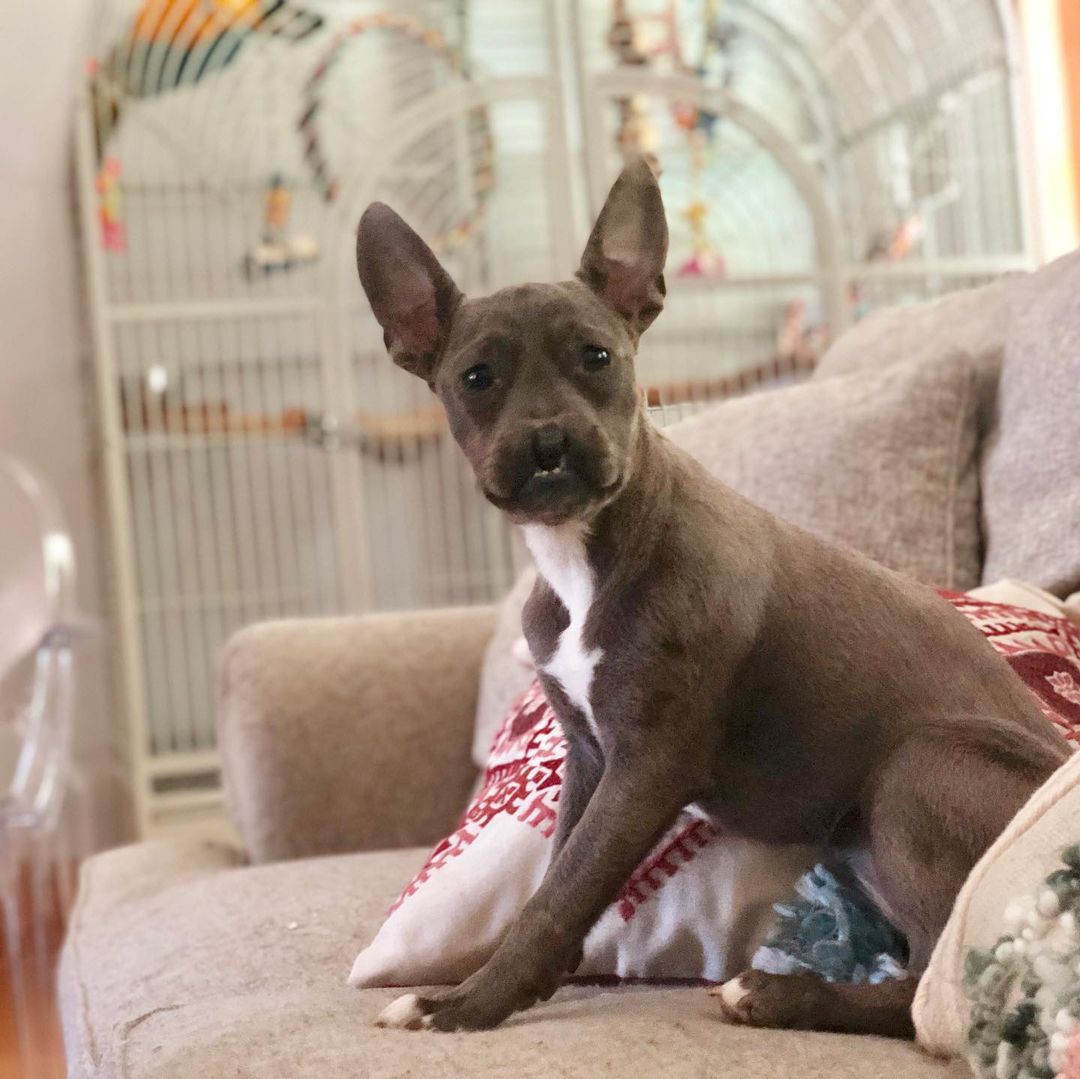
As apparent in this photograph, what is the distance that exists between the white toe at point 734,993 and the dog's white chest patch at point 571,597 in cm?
21

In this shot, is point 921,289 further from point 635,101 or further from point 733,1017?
point 733,1017

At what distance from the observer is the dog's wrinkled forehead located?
1.02 m

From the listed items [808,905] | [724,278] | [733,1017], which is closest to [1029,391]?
[808,905]

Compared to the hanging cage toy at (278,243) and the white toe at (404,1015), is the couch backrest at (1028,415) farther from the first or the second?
the hanging cage toy at (278,243)

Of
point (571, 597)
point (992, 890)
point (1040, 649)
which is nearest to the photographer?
point (992, 890)

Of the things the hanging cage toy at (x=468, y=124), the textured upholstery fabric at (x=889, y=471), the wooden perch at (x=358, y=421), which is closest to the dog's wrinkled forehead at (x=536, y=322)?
the textured upholstery fabric at (x=889, y=471)

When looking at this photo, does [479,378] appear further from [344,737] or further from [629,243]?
[344,737]

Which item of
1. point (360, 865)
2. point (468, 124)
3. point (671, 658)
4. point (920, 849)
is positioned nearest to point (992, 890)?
point (920, 849)

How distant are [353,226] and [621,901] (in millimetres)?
3133

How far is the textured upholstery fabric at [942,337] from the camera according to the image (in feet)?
5.33

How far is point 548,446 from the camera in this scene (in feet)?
3.15

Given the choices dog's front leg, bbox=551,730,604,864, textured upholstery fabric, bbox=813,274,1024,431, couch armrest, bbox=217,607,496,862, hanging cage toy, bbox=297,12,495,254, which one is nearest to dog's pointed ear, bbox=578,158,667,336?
dog's front leg, bbox=551,730,604,864

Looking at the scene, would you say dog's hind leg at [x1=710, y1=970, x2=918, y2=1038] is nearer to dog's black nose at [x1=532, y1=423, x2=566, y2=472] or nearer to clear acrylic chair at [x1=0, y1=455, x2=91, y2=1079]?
dog's black nose at [x1=532, y1=423, x2=566, y2=472]

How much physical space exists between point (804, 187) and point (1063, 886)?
3.60 meters
